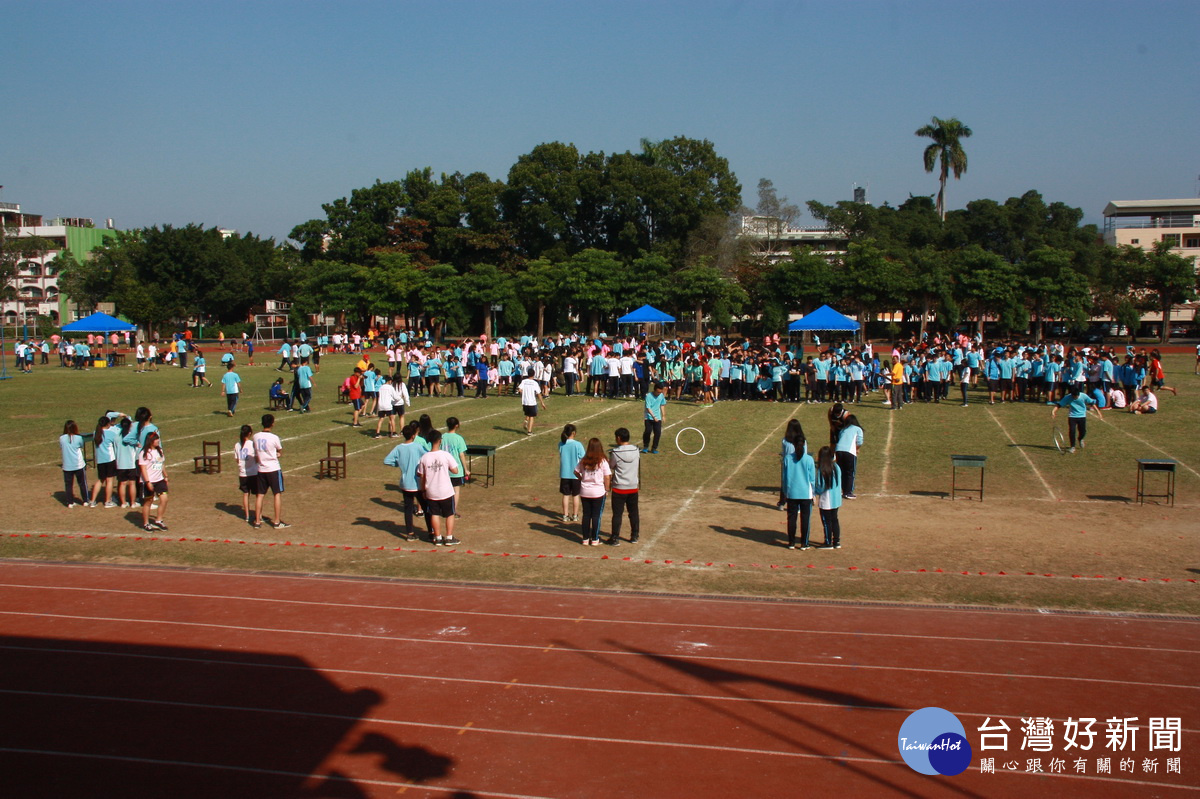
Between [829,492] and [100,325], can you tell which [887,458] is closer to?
[829,492]

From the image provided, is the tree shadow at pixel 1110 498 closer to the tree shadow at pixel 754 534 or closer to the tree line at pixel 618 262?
the tree shadow at pixel 754 534

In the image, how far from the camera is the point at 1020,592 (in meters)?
10.2

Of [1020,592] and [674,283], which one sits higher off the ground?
[674,283]

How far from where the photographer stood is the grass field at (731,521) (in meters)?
10.8

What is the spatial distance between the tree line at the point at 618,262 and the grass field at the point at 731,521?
31.9 meters

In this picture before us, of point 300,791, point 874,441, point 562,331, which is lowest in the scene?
point 300,791

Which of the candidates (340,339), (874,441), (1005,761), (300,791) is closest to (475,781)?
(300,791)

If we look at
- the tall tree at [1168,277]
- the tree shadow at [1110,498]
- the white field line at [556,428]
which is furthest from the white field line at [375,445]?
the tall tree at [1168,277]

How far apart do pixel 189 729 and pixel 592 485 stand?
6.04 metres

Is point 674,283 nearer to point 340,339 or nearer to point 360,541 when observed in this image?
point 340,339

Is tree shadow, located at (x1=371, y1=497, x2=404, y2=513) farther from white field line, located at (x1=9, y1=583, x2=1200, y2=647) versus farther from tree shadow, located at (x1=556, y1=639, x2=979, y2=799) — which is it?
tree shadow, located at (x1=556, y1=639, x2=979, y2=799)

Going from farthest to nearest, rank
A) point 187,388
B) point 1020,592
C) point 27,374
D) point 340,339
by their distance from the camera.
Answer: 1. point 340,339
2. point 27,374
3. point 187,388
4. point 1020,592

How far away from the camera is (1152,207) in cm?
7494

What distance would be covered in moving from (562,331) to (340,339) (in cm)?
1547
